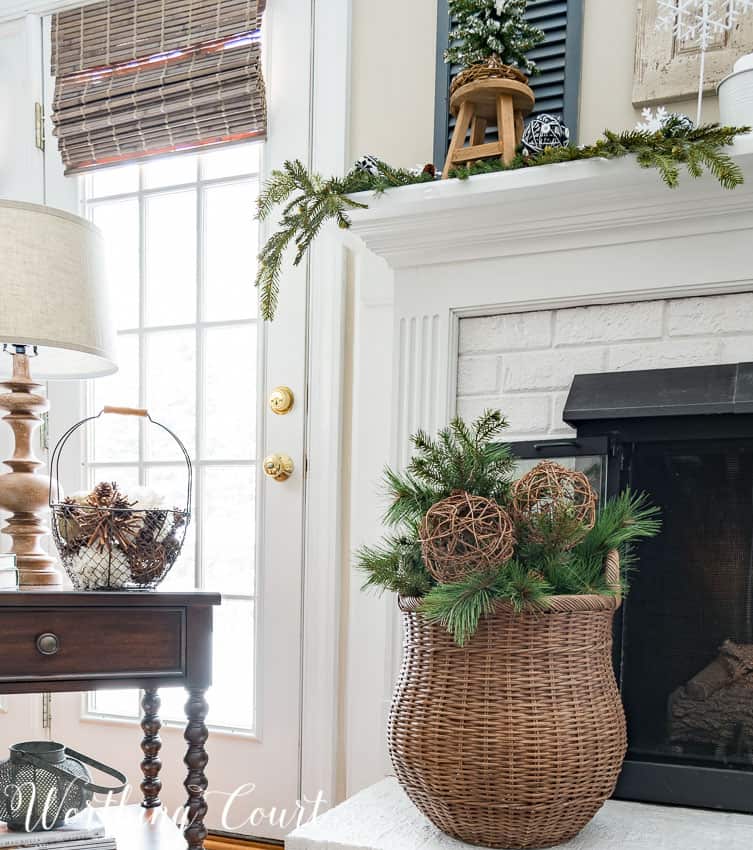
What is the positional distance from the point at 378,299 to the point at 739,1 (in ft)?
2.90

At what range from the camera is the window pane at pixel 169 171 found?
7.43ft

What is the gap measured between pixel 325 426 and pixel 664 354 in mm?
791

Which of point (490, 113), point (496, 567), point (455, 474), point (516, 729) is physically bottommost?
point (516, 729)

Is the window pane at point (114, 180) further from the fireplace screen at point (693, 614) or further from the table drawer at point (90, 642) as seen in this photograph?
the fireplace screen at point (693, 614)

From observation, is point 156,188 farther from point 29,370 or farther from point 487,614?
point 487,614

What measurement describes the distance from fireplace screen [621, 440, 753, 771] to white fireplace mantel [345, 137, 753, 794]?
20 centimetres

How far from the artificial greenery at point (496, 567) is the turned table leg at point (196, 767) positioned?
1.18ft

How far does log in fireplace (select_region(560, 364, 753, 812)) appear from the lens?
4.74 feet

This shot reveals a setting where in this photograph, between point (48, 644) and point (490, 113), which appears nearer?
point (48, 644)

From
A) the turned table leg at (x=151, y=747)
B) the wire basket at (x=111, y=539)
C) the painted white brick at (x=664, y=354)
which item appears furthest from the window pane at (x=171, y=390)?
the painted white brick at (x=664, y=354)

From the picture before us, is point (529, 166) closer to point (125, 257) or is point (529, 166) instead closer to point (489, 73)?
point (489, 73)

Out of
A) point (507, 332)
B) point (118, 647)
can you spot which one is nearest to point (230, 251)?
point (507, 332)

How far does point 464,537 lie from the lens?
1.22 m

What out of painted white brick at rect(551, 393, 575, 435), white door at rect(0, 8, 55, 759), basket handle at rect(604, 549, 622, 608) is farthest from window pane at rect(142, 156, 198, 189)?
basket handle at rect(604, 549, 622, 608)
